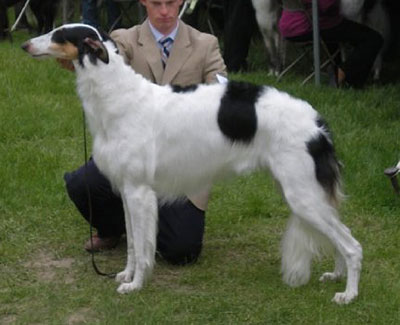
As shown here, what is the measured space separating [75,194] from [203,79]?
996 millimetres

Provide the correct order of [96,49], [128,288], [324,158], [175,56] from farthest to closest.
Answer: [175,56]
[128,288]
[324,158]
[96,49]

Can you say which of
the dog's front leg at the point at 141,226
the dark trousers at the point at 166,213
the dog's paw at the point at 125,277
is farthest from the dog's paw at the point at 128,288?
the dark trousers at the point at 166,213

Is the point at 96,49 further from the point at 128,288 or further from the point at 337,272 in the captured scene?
the point at 337,272

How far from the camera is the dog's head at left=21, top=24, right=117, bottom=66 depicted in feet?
13.6

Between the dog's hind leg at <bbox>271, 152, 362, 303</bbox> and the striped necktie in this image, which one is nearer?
the dog's hind leg at <bbox>271, 152, 362, 303</bbox>

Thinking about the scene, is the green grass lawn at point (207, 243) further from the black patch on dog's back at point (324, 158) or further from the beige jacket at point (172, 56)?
the beige jacket at point (172, 56)

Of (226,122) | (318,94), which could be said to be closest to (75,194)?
(226,122)

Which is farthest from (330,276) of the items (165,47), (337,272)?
(165,47)

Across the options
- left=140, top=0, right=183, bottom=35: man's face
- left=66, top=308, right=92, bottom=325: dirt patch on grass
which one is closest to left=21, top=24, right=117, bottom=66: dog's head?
left=140, top=0, right=183, bottom=35: man's face

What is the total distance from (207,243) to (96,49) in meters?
1.72

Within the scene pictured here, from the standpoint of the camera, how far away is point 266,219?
5797 mm

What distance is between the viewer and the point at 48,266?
198 inches

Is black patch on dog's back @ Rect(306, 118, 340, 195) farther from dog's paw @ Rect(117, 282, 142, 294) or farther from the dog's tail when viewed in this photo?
dog's paw @ Rect(117, 282, 142, 294)

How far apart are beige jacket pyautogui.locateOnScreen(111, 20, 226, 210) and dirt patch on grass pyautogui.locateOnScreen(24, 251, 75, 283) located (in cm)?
89
